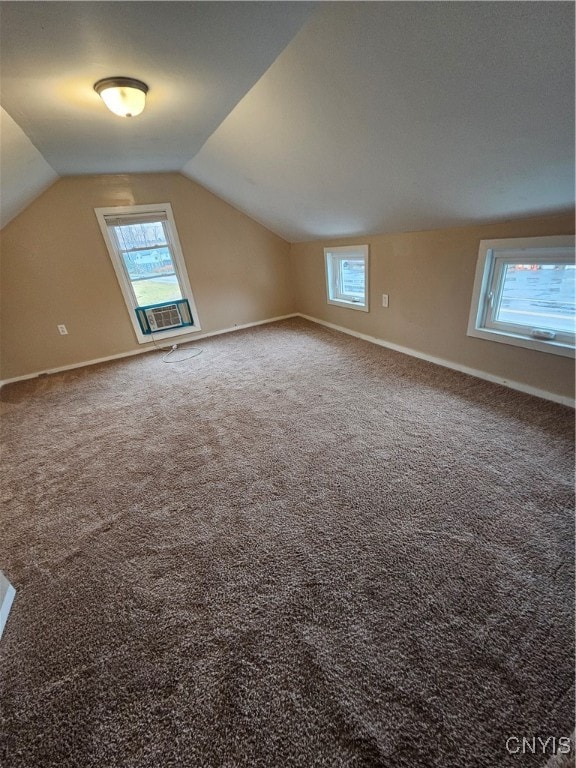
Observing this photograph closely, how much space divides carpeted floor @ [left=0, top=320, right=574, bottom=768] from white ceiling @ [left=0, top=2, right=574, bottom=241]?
1.47 meters

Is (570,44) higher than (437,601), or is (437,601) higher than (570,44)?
(570,44)

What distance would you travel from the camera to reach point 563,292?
190cm

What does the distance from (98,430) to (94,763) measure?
1882mm

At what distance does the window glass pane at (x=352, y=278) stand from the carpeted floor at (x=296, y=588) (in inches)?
70.9

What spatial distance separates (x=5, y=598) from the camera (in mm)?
1146

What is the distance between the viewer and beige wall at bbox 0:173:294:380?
3010 millimetres

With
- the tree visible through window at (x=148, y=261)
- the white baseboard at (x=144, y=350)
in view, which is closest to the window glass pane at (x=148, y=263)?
the tree visible through window at (x=148, y=261)

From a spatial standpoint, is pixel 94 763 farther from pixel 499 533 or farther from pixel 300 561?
pixel 499 533

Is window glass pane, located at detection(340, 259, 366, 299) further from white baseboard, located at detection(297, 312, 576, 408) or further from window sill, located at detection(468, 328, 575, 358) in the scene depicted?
window sill, located at detection(468, 328, 575, 358)

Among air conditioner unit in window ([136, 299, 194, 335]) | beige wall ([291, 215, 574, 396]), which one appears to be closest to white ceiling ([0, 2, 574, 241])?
beige wall ([291, 215, 574, 396])

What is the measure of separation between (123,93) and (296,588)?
8.11 feet

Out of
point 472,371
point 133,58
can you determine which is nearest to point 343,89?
point 133,58

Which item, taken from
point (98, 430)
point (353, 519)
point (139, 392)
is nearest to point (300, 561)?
point (353, 519)

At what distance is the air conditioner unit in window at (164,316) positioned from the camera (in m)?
3.71
